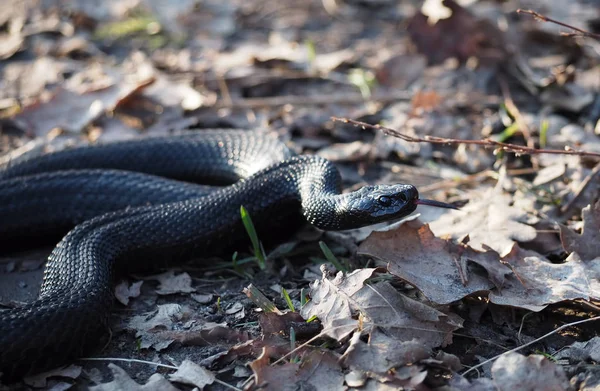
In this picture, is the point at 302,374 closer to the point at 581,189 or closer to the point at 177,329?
the point at 177,329

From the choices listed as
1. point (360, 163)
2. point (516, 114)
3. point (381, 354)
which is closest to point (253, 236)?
point (381, 354)

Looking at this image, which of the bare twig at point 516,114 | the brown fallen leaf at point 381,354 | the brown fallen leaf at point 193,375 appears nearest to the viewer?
the brown fallen leaf at point 381,354

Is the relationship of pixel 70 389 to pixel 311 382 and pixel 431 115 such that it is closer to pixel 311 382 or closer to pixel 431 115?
pixel 311 382

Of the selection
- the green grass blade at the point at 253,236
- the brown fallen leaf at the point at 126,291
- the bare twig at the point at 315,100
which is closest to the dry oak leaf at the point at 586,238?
the green grass blade at the point at 253,236

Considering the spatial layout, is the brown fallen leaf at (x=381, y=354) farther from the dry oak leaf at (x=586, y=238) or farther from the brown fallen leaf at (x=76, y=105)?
the brown fallen leaf at (x=76, y=105)

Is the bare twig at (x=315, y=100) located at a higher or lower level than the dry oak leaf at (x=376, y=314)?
lower

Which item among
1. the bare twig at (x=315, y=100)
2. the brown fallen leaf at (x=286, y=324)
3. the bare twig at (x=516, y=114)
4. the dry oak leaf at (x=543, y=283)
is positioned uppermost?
the brown fallen leaf at (x=286, y=324)

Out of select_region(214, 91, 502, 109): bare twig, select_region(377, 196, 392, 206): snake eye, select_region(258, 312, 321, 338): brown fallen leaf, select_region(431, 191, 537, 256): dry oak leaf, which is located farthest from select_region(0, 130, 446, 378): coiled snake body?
select_region(214, 91, 502, 109): bare twig

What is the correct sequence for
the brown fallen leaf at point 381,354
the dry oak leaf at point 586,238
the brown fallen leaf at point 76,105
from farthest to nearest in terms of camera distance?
the brown fallen leaf at point 76,105 < the dry oak leaf at point 586,238 < the brown fallen leaf at point 381,354
